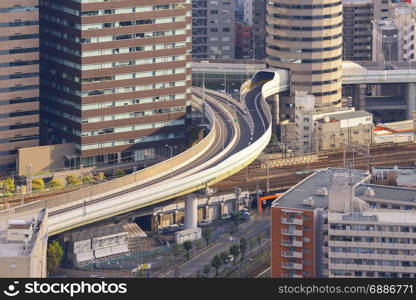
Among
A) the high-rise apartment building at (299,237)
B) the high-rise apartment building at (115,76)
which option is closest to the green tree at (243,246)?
the high-rise apartment building at (299,237)

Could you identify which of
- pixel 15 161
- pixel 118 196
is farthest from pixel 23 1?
pixel 118 196

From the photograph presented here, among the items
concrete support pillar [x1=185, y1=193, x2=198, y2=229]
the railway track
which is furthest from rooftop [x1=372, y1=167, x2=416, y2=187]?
the railway track

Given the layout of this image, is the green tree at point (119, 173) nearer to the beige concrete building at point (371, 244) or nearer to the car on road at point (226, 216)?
the car on road at point (226, 216)

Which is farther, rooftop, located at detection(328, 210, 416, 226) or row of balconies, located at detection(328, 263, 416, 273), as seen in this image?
rooftop, located at detection(328, 210, 416, 226)

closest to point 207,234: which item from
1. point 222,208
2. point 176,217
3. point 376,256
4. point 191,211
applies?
point 191,211

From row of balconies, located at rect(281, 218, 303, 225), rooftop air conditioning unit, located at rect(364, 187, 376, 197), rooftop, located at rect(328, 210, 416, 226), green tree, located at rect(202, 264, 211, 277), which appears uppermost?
rooftop air conditioning unit, located at rect(364, 187, 376, 197)

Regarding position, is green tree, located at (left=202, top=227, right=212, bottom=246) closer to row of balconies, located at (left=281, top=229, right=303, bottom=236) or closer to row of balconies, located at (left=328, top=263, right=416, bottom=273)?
row of balconies, located at (left=281, top=229, right=303, bottom=236)
